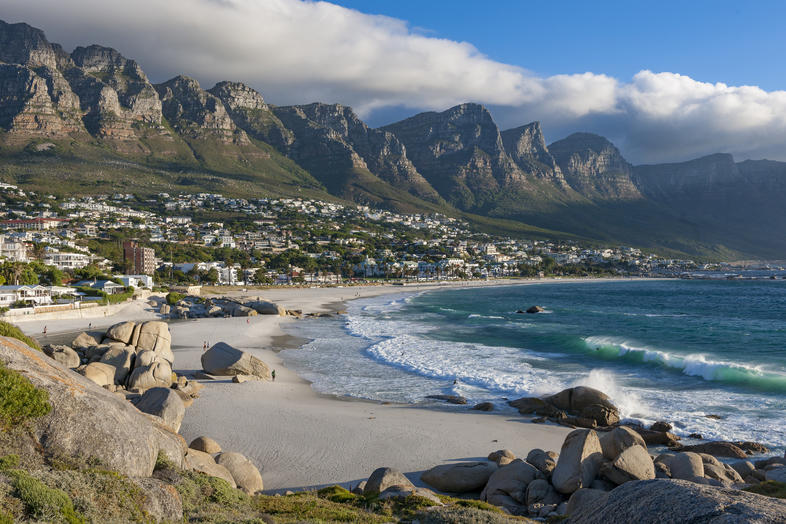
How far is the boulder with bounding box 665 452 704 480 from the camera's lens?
1269cm

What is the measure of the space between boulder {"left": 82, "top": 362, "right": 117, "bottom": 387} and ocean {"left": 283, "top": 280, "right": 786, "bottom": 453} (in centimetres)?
973

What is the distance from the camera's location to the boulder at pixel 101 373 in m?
20.3

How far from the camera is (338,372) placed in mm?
29484

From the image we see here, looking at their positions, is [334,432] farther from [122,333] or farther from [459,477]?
[122,333]

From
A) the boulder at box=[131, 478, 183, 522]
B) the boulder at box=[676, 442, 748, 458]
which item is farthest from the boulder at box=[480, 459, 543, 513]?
the boulder at box=[131, 478, 183, 522]

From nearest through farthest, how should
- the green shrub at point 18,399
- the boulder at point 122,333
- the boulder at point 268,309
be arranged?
the green shrub at point 18,399 < the boulder at point 122,333 < the boulder at point 268,309

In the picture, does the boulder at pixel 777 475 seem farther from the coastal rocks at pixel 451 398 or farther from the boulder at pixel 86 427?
the boulder at pixel 86 427

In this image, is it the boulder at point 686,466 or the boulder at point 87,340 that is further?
the boulder at point 87,340

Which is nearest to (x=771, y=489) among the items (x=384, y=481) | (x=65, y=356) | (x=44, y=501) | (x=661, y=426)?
(x=661, y=426)

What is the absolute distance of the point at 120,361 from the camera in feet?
74.6

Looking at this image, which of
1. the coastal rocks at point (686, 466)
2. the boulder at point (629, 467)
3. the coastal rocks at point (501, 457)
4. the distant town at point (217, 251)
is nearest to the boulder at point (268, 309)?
the distant town at point (217, 251)

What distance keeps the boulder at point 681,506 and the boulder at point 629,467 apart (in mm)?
6838

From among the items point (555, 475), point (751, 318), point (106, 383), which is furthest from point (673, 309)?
point (106, 383)

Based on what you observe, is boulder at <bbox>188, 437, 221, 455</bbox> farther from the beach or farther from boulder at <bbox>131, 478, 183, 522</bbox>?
boulder at <bbox>131, 478, 183, 522</bbox>
